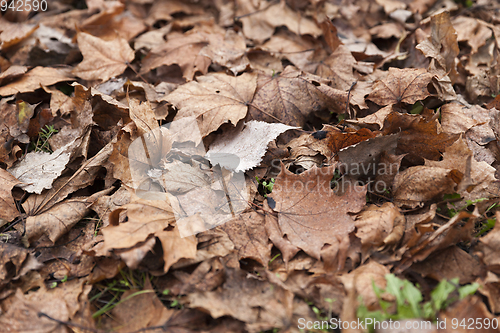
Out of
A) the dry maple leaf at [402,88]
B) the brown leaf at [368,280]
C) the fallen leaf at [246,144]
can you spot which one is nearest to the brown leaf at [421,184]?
the brown leaf at [368,280]

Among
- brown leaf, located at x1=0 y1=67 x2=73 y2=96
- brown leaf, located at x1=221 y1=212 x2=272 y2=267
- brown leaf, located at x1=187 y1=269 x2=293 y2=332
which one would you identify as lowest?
brown leaf, located at x1=187 y1=269 x2=293 y2=332

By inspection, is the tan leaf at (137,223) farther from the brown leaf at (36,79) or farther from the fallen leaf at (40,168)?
the brown leaf at (36,79)

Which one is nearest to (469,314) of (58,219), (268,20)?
(58,219)

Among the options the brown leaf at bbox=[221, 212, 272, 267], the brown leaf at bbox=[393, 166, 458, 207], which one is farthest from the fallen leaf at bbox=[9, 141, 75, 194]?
the brown leaf at bbox=[393, 166, 458, 207]

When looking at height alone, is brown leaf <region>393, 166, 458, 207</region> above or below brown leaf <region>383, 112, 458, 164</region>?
below

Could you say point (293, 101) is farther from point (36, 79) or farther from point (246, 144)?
point (36, 79)

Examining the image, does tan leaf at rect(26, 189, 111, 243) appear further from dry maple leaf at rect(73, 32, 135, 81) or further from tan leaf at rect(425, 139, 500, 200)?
tan leaf at rect(425, 139, 500, 200)
